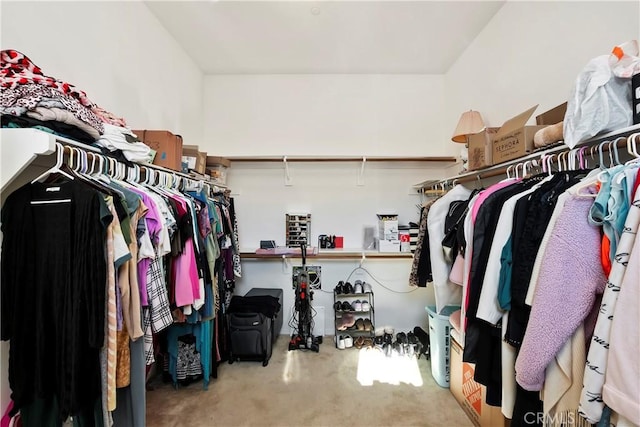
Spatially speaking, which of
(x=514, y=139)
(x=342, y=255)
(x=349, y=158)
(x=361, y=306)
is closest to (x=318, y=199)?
(x=349, y=158)

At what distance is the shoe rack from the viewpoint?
292 cm

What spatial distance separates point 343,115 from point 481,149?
1.68m

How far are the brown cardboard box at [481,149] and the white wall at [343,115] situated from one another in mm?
1184

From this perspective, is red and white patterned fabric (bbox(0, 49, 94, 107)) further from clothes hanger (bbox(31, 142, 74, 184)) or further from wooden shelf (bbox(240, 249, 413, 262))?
wooden shelf (bbox(240, 249, 413, 262))

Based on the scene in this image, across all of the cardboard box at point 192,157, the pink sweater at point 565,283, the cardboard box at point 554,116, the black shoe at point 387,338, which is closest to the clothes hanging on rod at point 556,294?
the pink sweater at point 565,283

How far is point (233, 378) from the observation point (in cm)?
230

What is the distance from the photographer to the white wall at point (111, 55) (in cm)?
139

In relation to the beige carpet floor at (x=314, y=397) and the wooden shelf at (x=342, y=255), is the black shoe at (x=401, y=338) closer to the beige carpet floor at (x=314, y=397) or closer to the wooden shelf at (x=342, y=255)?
the beige carpet floor at (x=314, y=397)

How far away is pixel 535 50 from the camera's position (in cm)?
190

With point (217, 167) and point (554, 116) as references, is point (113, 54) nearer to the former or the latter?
point (217, 167)

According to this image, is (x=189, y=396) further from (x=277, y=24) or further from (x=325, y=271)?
(x=277, y=24)

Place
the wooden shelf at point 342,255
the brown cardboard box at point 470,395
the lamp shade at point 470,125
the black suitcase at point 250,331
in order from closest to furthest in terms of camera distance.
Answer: the brown cardboard box at point 470,395 → the lamp shade at point 470,125 → the black suitcase at point 250,331 → the wooden shelf at point 342,255

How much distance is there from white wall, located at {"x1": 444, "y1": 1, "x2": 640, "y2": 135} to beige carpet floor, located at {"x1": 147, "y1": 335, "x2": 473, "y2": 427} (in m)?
2.06

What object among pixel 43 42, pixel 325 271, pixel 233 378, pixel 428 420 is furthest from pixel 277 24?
pixel 428 420
